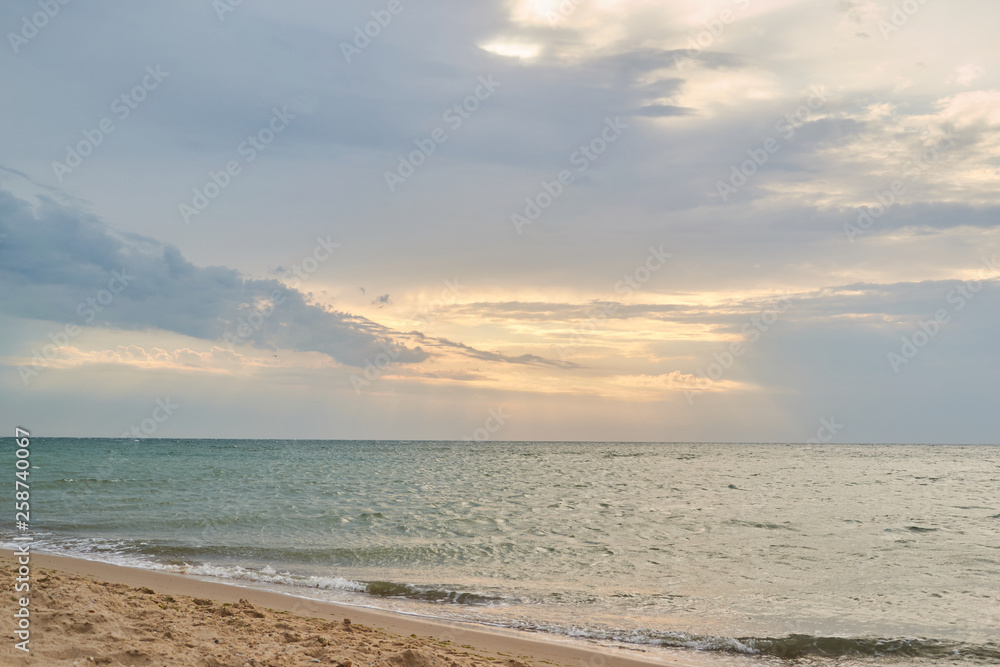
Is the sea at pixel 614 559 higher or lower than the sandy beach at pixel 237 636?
lower

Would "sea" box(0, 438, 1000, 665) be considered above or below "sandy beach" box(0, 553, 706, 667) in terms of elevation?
below

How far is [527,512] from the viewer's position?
24.1 m

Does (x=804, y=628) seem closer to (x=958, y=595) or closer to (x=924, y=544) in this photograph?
(x=958, y=595)

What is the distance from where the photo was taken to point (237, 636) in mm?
7223

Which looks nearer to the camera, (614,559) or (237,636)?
(237,636)

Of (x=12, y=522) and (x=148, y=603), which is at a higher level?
(x=148, y=603)

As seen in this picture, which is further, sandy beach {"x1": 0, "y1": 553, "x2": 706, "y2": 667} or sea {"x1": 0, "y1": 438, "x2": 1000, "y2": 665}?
sea {"x1": 0, "y1": 438, "x2": 1000, "y2": 665}

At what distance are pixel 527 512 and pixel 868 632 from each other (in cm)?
1490

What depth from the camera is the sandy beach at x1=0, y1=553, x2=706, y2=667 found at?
6.29 m

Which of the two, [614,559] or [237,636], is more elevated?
[237,636]

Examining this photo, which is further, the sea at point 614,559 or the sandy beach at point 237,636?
the sea at point 614,559

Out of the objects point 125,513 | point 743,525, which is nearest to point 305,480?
point 125,513

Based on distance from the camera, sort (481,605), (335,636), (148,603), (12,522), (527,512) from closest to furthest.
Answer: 1. (335,636)
2. (148,603)
3. (481,605)
4. (12,522)
5. (527,512)

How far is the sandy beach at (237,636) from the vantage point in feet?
20.6
